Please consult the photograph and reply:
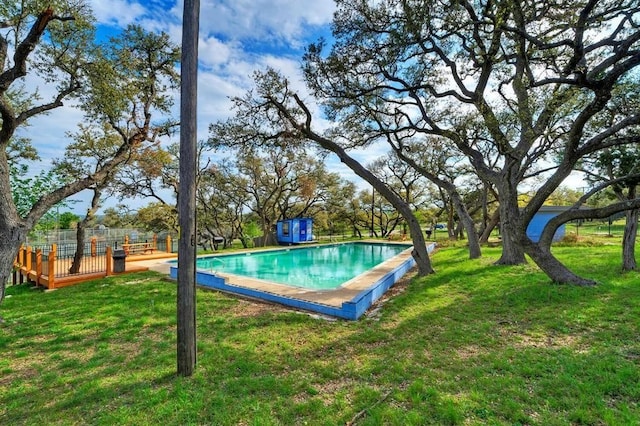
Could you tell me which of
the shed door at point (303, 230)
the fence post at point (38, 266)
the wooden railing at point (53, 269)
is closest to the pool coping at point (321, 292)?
the wooden railing at point (53, 269)

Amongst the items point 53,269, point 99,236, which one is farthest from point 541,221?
point 99,236

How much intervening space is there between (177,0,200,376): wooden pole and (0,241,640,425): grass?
0.47 meters

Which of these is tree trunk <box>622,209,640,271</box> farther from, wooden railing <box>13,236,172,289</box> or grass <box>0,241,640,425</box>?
wooden railing <box>13,236,172,289</box>

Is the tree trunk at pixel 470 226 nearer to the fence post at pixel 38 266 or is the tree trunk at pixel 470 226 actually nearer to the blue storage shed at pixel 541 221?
the blue storage shed at pixel 541 221

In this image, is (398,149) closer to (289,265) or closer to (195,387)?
(289,265)

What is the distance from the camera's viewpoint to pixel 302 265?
12.5 meters

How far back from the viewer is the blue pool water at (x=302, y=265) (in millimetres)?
9427

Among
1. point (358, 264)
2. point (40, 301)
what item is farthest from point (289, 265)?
point (40, 301)

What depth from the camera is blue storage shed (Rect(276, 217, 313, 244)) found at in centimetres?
1956

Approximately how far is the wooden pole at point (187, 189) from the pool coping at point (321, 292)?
8.58 feet

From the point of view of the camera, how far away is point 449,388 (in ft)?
8.65

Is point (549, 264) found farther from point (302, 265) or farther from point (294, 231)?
point (294, 231)

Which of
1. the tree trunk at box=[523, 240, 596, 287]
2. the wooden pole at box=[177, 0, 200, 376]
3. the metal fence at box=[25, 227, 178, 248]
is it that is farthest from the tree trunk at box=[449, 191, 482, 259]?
the metal fence at box=[25, 227, 178, 248]

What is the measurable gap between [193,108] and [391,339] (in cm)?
364
